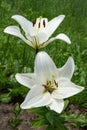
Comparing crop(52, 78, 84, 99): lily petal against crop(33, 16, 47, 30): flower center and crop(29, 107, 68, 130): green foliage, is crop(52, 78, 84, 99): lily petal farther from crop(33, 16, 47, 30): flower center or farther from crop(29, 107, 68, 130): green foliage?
crop(33, 16, 47, 30): flower center

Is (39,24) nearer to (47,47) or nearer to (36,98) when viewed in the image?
(36,98)

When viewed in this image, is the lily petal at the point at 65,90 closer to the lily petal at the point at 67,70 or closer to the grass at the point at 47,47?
the lily petal at the point at 67,70

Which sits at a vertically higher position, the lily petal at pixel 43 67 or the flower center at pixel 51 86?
the lily petal at pixel 43 67

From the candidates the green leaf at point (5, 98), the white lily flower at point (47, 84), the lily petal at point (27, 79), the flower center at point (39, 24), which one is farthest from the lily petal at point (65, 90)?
the green leaf at point (5, 98)

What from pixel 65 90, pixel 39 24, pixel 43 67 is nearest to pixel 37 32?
pixel 39 24

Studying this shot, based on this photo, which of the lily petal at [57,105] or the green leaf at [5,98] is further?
the green leaf at [5,98]

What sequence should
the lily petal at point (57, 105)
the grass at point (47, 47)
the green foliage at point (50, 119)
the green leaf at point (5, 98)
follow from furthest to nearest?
the grass at point (47, 47) → the green leaf at point (5, 98) → the green foliage at point (50, 119) → the lily petal at point (57, 105)
